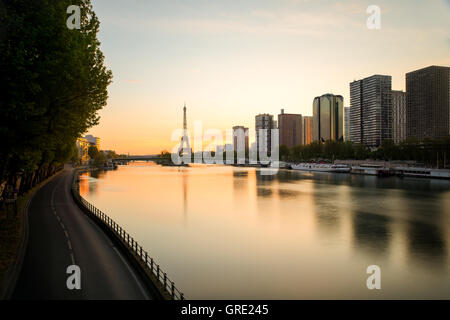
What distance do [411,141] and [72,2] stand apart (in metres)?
161

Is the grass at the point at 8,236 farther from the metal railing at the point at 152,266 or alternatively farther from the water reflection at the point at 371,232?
the water reflection at the point at 371,232

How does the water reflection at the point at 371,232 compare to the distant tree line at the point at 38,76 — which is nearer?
the distant tree line at the point at 38,76

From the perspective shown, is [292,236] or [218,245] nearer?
[218,245]

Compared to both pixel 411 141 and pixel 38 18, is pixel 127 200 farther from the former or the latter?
pixel 411 141

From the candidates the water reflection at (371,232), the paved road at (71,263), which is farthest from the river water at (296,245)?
the paved road at (71,263)

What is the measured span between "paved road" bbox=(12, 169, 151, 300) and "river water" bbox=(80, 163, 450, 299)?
4925mm

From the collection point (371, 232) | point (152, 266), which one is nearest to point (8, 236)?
point (152, 266)

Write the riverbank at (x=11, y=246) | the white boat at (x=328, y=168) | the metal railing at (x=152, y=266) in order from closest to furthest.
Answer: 1. the metal railing at (x=152, y=266)
2. the riverbank at (x=11, y=246)
3. the white boat at (x=328, y=168)

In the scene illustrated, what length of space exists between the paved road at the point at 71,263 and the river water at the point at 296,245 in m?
4.93

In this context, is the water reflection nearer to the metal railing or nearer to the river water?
the river water

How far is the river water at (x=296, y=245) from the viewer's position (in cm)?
2321

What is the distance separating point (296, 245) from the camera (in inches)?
1344

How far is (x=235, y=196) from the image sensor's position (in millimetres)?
74625
